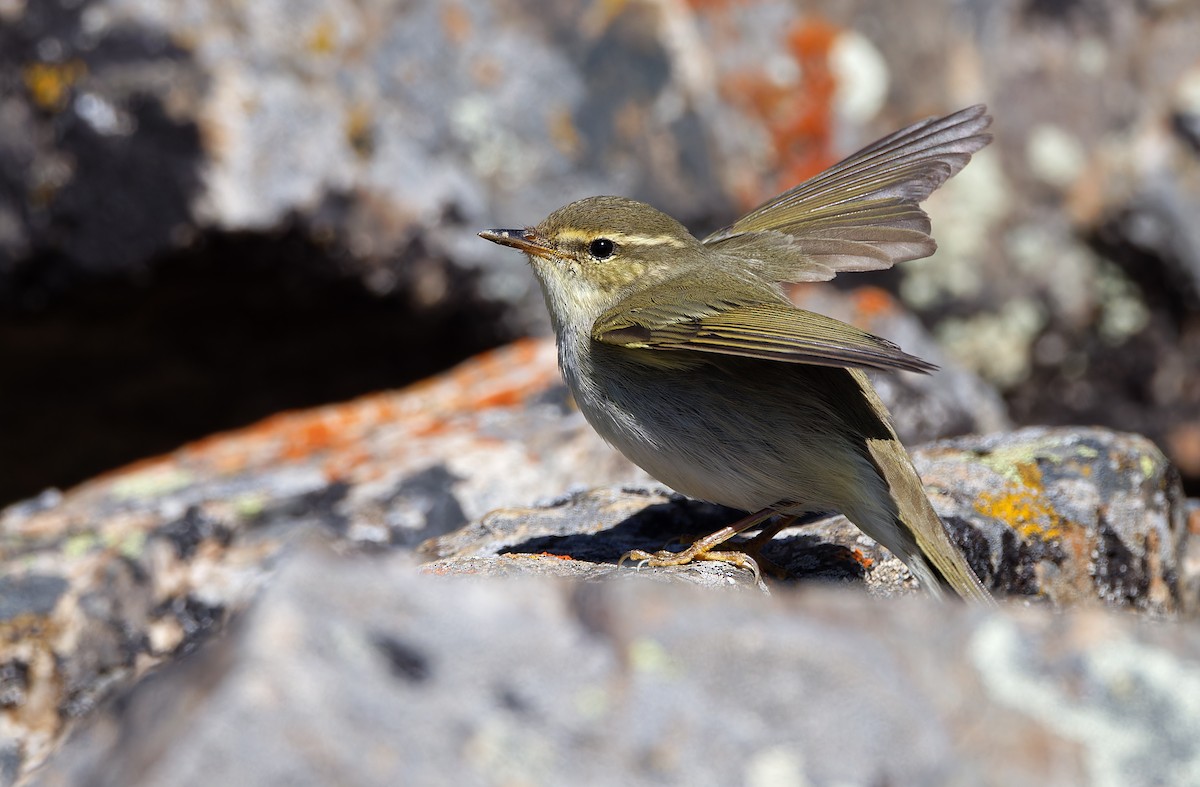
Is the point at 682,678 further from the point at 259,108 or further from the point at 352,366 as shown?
the point at 352,366

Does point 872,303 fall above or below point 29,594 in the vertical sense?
below

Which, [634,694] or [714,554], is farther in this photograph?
[714,554]

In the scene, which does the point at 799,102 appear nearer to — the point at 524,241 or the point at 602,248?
the point at 602,248

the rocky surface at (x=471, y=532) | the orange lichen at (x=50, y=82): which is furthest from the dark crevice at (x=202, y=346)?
the rocky surface at (x=471, y=532)

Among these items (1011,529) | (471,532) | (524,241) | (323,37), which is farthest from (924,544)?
(323,37)

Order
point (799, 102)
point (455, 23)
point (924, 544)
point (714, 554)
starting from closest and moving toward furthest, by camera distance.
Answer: point (924, 544), point (714, 554), point (455, 23), point (799, 102)

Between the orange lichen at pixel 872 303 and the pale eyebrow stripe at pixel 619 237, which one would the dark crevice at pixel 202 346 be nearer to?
the orange lichen at pixel 872 303

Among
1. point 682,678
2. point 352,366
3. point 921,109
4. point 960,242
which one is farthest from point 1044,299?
point 682,678

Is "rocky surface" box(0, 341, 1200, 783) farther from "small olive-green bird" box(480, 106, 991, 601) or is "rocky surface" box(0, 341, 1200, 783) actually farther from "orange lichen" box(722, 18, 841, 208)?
"orange lichen" box(722, 18, 841, 208)
